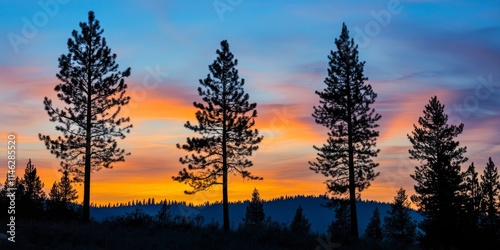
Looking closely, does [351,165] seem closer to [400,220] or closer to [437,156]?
[437,156]

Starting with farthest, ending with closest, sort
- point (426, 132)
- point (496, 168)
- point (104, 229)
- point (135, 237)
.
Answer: point (496, 168)
point (426, 132)
point (104, 229)
point (135, 237)

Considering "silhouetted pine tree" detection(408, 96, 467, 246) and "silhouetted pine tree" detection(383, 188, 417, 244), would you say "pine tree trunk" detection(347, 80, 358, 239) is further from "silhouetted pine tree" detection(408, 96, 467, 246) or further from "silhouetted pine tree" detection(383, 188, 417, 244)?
"silhouetted pine tree" detection(383, 188, 417, 244)

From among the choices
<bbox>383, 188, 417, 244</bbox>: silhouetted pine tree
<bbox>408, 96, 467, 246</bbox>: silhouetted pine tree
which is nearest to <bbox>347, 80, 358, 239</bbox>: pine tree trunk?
<bbox>408, 96, 467, 246</bbox>: silhouetted pine tree

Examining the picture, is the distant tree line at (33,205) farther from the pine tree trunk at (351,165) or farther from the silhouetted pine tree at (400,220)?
the silhouetted pine tree at (400,220)

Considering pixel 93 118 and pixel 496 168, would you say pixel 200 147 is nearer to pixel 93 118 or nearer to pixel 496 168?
pixel 93 118

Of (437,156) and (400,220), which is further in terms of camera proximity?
(400,220)

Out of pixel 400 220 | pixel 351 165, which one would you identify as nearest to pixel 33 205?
pixel 351 165

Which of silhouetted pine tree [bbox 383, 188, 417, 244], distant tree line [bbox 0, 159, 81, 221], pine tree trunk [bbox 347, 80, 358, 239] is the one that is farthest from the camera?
silhouetted pine tree [bbox 383, 188, 417, 244]

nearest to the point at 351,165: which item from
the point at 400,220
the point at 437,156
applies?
the point at 437,156

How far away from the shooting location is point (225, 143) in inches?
1304

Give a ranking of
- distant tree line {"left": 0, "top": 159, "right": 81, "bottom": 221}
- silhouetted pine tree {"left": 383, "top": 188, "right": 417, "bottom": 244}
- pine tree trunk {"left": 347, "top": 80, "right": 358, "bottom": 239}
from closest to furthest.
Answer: distant tree line {"left": 0, "top": 159, "right": 81, "bottom": 221}, pine tree trunk {"left": 347, "top": 80, "right": 358, "bottom": 239}, silhouetted pine tree {"left": 383, "top": 188, "right": 417, "bottom": 244}

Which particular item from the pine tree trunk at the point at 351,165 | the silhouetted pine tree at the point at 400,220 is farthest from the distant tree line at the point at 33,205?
the silhouetted pine tree at the point at 400,220

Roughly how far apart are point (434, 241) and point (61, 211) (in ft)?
73.6

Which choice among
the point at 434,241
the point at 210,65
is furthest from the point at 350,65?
the point at 434,241
